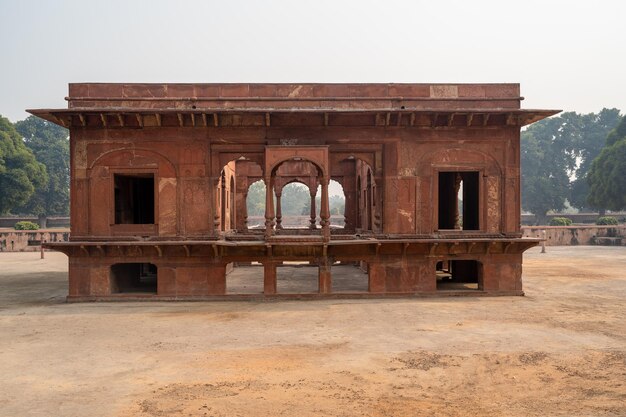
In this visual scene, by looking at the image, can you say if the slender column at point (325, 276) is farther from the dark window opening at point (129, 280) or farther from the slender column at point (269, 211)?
the dark window opening at point (129, 280)

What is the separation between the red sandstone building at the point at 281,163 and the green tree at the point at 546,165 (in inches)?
2110

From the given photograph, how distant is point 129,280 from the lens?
19547 mm

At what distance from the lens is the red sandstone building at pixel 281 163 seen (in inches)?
669

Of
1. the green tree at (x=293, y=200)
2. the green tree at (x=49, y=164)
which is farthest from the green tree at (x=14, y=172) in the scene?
the green tree at (x=293, y=200)

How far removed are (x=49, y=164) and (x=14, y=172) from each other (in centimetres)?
1618

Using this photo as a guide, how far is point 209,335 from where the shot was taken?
12320 mm

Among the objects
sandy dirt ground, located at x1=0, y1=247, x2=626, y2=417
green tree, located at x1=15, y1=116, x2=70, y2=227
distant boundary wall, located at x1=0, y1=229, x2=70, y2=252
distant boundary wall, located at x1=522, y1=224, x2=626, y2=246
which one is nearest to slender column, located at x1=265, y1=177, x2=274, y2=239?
sandy dirt ground, located at x1=0, y1=247, x2=626, y2=417

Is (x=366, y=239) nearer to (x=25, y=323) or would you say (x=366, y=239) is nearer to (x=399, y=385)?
(x=399, y=385)

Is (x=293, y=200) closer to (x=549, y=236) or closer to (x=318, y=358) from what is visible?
(x=549, y=236)

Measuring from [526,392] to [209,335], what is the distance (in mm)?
7009

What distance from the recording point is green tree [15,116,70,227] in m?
60.4

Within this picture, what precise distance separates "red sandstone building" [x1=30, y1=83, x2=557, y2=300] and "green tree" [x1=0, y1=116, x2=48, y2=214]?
37.8m

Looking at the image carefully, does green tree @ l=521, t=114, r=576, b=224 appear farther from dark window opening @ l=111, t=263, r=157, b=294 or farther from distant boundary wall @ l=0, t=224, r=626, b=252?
dark window opening @ l=111, t=263, r=157, b=294

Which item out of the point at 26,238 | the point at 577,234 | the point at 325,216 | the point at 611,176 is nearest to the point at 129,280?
the point at 325,216
